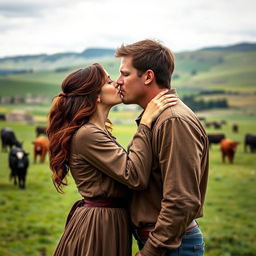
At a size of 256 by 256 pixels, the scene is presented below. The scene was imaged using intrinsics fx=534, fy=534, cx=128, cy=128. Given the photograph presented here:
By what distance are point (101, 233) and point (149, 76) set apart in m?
1.16

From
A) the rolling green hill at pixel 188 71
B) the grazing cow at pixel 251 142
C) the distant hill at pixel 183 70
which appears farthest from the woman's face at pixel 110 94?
the rolling green hill at pixel 188 71

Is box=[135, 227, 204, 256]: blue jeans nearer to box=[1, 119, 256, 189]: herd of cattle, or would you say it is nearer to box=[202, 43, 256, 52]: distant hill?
box=[1, 119, 256, 189]: herd of cattle

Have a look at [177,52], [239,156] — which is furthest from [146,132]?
[177,52]

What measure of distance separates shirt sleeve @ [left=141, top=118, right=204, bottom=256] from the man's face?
0.37 m

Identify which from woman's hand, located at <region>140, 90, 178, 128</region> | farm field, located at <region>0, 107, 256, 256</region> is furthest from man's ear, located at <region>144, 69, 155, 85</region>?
farm field, located at <region>0, 107, 256, 256</region>

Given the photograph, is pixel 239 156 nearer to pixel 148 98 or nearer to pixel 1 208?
pixel 1 208

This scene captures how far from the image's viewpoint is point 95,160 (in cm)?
361

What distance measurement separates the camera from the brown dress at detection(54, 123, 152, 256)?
11.9 feet

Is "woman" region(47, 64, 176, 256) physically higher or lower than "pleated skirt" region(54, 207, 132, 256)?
higher

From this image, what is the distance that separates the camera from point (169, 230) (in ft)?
10.5

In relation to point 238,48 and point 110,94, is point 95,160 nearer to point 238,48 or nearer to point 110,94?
point 110,94

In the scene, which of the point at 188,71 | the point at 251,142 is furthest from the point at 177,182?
the point at 188,71

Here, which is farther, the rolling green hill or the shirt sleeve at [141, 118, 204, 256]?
the rolling green hill

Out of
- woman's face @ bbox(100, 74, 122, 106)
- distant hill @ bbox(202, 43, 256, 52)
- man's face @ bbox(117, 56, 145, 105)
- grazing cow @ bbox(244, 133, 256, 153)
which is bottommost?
distant hill @ bbox(202, 43, 256, 52)
